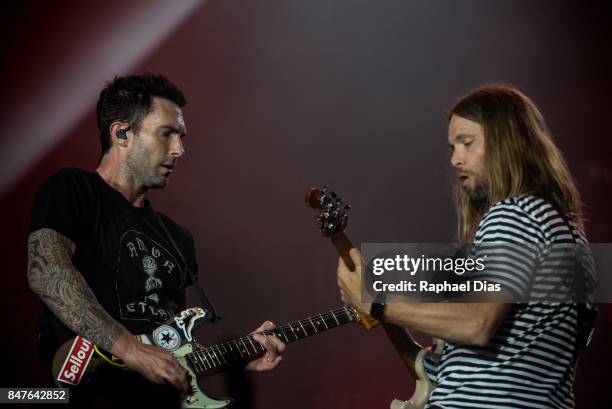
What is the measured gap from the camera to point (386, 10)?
3352 mm

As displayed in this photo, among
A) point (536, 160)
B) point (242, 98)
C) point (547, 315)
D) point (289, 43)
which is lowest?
point (547, 315)

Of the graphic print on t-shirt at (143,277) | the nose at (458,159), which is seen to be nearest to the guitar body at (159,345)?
the graphic print on t-shirt at (143,277)

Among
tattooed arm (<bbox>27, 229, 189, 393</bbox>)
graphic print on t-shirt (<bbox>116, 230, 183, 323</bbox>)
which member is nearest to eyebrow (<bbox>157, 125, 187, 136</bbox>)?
graphic print on t-shirt (<bbox>116, 230, 183, 323</bbox>)

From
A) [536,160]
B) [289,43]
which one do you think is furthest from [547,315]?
[289,43]

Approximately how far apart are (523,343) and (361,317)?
26.6 inches

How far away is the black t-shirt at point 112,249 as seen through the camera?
212 centimetres

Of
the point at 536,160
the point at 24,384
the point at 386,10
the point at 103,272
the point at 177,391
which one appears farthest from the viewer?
the point at 386,10

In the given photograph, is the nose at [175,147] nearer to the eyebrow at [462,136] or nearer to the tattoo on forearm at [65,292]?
the tattoo on forearm at [65,292]

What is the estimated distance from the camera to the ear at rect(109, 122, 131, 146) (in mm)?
2490

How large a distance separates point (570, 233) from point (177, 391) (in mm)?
1290

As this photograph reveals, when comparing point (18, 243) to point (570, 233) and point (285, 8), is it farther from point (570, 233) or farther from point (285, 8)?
point (570, 233)

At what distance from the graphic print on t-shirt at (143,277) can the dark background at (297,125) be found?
63 centimetres

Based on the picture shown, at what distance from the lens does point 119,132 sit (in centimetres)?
250

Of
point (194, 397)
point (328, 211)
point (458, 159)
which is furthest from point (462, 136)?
point (194, 397)
